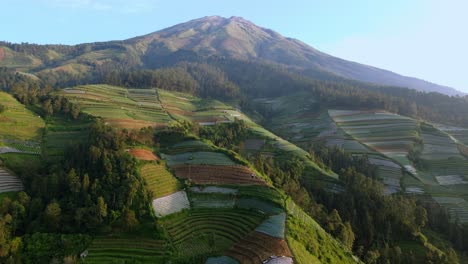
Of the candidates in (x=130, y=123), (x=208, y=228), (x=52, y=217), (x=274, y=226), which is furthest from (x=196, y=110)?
(x=274, y=226)

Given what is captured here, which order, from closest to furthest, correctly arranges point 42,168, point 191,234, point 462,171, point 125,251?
1. point 125,251
2. point 191,234
3. point 42,168
4. point 462,171

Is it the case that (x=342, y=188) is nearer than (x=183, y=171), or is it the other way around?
(x=183, y=171)

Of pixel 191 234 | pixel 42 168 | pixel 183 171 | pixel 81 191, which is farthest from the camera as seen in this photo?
pixel 183 171

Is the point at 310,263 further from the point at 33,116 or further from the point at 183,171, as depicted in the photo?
the point at 33,116

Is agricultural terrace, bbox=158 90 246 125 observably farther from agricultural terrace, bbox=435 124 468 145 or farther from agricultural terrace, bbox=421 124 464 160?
agricultural terrace, bbox=435 124 468 145

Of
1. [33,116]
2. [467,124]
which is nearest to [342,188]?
[33,116]

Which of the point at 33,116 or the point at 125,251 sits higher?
the point at 33,116

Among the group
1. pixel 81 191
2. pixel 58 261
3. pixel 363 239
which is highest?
pixel 81 191
